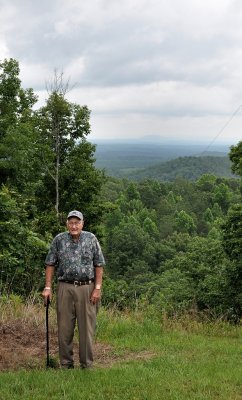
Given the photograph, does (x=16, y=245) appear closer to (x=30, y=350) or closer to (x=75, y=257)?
(x=30, y=350)

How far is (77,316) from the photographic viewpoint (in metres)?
5.86

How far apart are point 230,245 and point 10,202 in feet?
44.6

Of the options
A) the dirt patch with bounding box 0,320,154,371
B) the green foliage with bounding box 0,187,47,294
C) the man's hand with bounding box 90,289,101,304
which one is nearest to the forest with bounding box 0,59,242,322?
the green foliage with bounding box 0,187,47,294

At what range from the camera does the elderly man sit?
580cm

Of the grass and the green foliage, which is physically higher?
the green foliage

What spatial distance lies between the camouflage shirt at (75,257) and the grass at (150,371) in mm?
1151

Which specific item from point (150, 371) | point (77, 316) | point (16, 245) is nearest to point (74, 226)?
point (77, 316)

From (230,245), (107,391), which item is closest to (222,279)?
(230,245)

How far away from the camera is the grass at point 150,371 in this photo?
5.05m

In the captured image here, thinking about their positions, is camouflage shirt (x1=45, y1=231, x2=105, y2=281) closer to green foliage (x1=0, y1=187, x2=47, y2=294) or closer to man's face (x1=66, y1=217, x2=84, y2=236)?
man's face (x1=66, y1=217, x2=84, y2=236)

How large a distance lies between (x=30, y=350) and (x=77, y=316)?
136cm

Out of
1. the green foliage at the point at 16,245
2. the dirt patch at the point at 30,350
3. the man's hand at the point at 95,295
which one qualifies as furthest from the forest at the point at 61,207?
the man's hand at the point at 95,295

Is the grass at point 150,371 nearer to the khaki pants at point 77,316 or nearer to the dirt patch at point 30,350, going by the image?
the dirt patch at point 30,350

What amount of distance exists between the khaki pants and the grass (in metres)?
0.27
